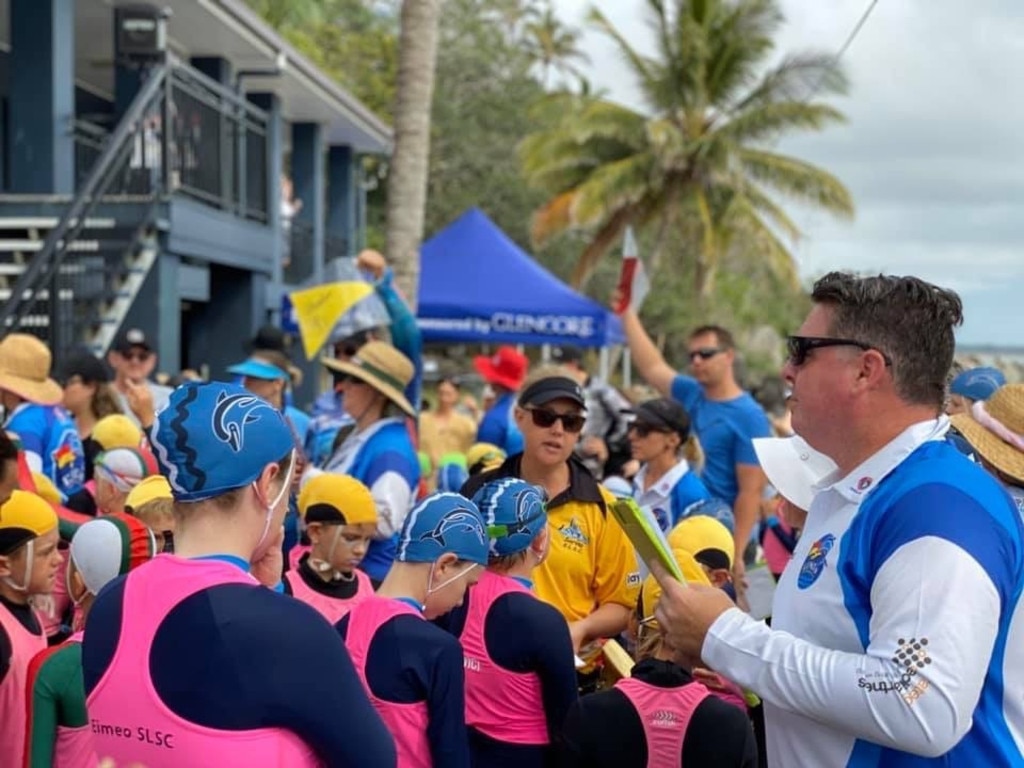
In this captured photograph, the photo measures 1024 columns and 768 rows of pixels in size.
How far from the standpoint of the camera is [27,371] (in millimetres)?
6719

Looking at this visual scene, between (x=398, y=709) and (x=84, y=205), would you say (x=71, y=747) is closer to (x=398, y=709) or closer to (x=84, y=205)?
(x=398, y=709)

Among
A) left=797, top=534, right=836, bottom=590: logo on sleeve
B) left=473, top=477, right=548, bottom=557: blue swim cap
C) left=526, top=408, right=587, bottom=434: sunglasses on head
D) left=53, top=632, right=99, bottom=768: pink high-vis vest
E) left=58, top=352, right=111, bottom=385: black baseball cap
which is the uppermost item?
left=797, top=534, right=836, bottom=590: logo on sleeve

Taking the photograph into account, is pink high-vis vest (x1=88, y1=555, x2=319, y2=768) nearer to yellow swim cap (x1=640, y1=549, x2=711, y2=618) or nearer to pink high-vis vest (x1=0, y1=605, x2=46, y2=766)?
pink high-vis vest (x1=0, y1=605, x2=46, y2=766)

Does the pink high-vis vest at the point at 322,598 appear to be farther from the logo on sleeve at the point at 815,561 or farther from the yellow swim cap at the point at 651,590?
the logo on sleeve at the point at 815,561

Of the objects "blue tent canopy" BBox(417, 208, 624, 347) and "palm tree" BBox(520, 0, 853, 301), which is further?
"palm tree" BBox(520, 0, 853, 301)

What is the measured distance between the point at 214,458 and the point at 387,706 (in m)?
1.32

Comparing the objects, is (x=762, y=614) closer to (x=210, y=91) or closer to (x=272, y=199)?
(x=210, y=91)

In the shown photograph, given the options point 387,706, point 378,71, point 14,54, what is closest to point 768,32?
point 378,71

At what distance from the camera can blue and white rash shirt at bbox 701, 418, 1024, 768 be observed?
2209 mm

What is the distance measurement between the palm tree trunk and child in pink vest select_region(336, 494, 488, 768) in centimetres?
998

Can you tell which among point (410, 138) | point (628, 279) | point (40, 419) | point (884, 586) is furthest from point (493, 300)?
point (884, 586)

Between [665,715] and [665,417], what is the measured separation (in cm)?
281

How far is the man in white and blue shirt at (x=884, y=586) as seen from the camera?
222cm

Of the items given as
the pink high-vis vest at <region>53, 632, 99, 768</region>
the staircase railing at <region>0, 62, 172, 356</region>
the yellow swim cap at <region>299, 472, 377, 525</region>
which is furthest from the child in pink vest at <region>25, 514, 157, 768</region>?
the staircase railing at <region>0, 62, 172, 356</region>
